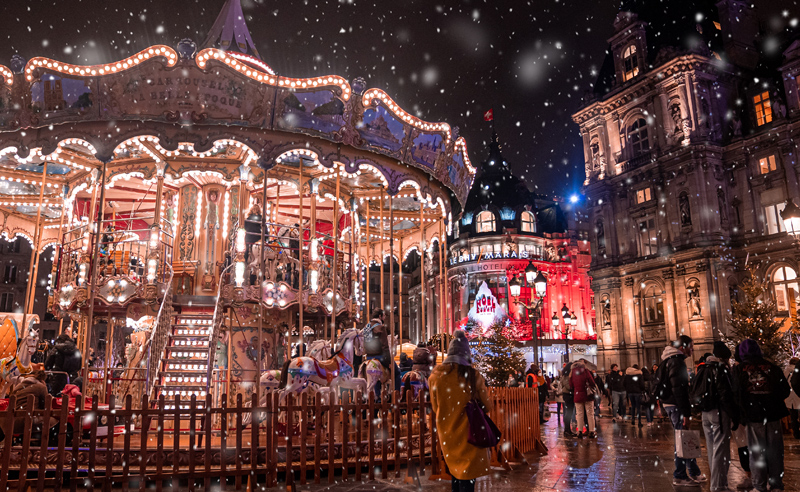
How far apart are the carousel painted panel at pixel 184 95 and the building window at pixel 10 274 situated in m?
49.4

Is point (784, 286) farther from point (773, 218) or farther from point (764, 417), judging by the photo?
point (764, 417)

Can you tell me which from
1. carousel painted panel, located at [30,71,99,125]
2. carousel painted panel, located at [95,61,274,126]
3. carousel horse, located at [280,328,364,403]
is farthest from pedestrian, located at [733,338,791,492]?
carousel painted panel, located at [30,71,99,125]

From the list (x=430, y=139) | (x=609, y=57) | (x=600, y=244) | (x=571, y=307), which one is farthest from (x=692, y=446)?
(x=571, y=307)

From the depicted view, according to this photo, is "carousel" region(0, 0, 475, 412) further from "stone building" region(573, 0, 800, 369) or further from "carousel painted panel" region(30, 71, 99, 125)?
"stone building" region(573, 0, 800, 369)

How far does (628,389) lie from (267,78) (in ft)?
44.1

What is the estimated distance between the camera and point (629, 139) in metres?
36.8

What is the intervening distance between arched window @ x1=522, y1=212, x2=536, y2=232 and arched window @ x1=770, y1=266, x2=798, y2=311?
2705 cm

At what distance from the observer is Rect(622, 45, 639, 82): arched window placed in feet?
122

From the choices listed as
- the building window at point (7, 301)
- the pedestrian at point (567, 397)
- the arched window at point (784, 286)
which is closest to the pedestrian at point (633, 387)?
the pedestrian at point (567, 397)

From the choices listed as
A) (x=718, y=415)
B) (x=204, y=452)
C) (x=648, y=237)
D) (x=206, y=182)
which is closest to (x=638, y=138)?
(x=648, y=237)

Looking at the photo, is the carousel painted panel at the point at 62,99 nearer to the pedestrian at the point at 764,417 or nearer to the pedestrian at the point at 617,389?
the pedestrian at the point at 764,417

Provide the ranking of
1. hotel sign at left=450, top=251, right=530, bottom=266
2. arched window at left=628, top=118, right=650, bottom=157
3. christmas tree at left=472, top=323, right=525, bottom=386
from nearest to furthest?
christmas tree at left=472, top=323, right=525, bottom=386 → arched window at left=628, top=118, right=650, bottom=157 → hotel sign at left=450, top=251, right=530, bottom=266

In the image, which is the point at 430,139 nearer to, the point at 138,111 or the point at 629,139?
the point at 138,111

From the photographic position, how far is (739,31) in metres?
34.8
